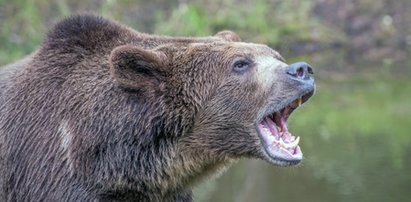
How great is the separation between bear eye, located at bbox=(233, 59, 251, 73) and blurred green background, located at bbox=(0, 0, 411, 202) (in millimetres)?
916

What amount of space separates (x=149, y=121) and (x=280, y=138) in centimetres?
87

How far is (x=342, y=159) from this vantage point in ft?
49.2

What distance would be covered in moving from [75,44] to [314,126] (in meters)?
11.5

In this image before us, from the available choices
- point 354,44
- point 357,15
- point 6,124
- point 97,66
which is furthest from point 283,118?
point 357,15

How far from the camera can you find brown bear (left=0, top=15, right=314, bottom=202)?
6.14 m

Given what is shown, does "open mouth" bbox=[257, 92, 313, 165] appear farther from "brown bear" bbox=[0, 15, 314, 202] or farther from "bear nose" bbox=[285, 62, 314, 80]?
"bear nose" bbox=[285, 62, 314, 80]

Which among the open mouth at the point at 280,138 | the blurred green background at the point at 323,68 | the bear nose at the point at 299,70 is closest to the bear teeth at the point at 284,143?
the open mouth at the point at 280,138

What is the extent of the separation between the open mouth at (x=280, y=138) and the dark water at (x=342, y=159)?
561cm

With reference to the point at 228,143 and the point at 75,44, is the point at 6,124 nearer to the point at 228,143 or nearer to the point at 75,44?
the point at 75,44

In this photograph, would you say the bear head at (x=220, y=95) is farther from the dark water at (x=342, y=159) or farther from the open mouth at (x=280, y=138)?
the dark water at (x=342, y=159)

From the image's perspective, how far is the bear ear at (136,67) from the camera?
611cm

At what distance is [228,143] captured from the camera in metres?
6.22

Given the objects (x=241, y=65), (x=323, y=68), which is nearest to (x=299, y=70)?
(x=241, y=65)

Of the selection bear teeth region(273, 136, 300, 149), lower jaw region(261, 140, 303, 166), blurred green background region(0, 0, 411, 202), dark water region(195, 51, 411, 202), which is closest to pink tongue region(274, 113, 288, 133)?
bear teeth region(273, 136, 300, 149)
